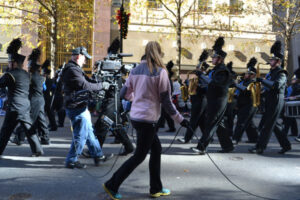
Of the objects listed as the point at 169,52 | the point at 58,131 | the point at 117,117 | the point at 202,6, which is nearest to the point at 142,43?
the point at 169,52

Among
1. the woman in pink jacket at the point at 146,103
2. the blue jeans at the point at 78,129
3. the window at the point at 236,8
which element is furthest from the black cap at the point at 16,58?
the window at the point at 236,8

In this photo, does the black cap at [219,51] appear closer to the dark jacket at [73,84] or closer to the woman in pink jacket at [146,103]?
the dark jacket at [73,84]

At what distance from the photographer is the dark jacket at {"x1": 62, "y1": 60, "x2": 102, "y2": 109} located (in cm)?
595

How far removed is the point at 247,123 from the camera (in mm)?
9375

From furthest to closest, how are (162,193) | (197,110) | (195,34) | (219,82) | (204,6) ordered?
1. (195,34)
2. (204,6)
3. (197,110)
4. (219,82)
5. (162,193)

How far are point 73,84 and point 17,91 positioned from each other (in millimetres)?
1673

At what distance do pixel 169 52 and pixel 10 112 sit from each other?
1970 centimetres

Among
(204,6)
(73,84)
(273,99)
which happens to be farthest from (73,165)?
(204,6)

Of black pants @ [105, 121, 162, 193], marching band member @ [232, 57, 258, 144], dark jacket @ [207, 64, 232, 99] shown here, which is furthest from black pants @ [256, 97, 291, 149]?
black pants @ [105, 121, 162, 193]

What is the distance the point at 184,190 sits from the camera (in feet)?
16.5

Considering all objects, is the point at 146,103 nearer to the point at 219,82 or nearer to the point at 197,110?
the point at 219,82

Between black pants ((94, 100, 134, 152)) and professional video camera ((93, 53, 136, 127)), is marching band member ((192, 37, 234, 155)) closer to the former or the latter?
black pants ((94, 100, 134, 152))

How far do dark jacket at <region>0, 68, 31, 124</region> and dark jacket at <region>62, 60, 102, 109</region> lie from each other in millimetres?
1354

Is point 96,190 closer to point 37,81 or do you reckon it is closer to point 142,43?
point 37,81
